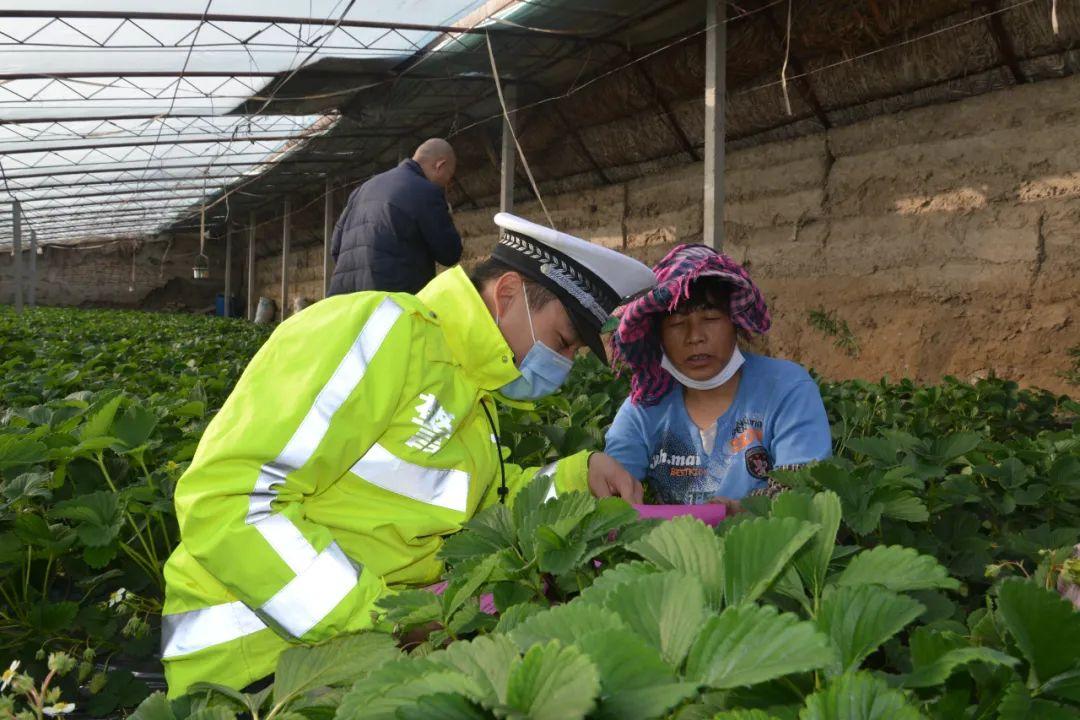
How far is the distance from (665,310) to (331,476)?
1.04m

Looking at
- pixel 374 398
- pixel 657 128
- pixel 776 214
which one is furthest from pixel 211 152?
pixel 374 398

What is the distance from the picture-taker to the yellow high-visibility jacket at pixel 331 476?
1.35 m

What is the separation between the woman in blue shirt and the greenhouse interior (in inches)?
0.4

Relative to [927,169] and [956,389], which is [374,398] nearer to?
[956,389]

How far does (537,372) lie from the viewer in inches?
75.2

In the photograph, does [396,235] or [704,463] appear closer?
[704,463]

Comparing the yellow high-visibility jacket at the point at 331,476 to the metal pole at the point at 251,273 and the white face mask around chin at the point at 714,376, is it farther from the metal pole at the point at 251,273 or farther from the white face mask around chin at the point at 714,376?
the metal pole at the point at 251,273

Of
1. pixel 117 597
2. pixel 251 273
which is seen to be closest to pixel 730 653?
pixel 117 597

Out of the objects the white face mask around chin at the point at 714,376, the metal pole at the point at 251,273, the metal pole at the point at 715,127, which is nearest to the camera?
the white face mask around chin at the point at 714,376

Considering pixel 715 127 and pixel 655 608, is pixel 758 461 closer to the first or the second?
pixel 655 608

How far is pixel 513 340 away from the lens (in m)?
1.87

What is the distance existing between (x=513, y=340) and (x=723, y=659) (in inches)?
54.3

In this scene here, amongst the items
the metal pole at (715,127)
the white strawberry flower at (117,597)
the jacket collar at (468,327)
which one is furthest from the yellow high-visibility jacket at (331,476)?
the metal pole at (715,127)

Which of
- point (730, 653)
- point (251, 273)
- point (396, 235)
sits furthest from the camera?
point (251, 273)
